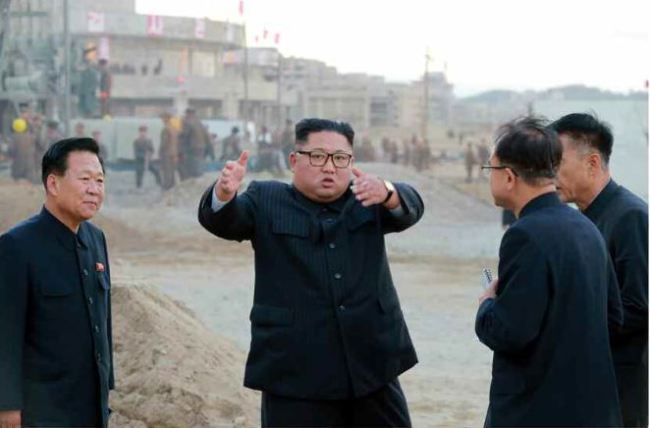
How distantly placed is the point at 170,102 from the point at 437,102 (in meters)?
51.0

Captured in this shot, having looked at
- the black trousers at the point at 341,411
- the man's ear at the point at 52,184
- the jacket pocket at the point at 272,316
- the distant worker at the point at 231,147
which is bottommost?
the distant worker at the point at 231,147

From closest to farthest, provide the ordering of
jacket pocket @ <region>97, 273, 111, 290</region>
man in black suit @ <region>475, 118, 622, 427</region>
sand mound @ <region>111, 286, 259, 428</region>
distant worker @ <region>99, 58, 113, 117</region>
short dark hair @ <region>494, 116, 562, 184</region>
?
man in black suit @ <region>475, 118, 622, 427</region> < short dark hair @ <region>494, 116, 562, 184</region> < jacket pocket @ <region>97, 273, 111, 290</region> < sand mound @ <region>111, 286, 259, 428</region> < distant worker @ <region>99, 58, 113, 117</region>

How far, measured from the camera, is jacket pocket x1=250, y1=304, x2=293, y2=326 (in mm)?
4297

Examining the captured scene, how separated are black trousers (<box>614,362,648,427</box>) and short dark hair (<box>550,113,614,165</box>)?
0.79 m

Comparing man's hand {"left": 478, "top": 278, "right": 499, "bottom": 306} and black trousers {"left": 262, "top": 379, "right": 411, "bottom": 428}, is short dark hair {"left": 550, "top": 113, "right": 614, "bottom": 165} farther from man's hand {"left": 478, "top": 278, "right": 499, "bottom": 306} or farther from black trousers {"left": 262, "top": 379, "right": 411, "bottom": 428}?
black trousers {"left": 262, "top": 379, "right": 411, "bottom": 428}

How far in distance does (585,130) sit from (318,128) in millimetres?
951

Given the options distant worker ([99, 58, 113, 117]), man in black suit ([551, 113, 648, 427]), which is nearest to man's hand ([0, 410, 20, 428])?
man in black suit ([551, 113, 648, 427])

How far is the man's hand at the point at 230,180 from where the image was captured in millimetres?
4242

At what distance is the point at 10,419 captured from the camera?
4.18 m

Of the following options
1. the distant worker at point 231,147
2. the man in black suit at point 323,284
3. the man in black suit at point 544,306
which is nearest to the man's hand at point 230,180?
the man in black suit at point 323,284

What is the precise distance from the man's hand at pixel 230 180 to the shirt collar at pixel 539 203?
100 cm

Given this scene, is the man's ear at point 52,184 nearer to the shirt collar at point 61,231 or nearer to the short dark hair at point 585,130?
the shirt collar at point 61,231

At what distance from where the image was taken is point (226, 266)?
62.6 ft

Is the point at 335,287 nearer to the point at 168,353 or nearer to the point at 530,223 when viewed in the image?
the point at 530,223
